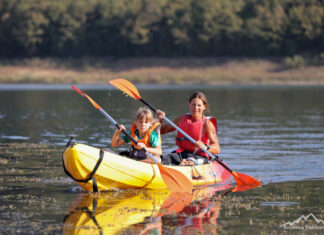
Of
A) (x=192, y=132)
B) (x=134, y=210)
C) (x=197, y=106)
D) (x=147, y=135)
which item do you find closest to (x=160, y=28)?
(x=192, y=132)

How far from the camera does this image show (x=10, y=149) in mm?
16938

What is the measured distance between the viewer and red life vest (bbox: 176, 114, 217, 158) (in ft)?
42.0

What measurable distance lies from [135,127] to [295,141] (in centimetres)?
827

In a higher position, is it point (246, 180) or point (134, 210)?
point (246, 180)

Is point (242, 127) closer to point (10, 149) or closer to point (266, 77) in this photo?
point (10, 149)

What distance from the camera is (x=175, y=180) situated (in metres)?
11.7

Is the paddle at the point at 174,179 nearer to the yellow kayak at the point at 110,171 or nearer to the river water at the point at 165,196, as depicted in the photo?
the yellow kayak at the point at 110,171

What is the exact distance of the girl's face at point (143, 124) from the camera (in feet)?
38.3

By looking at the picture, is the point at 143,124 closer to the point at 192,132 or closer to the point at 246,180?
the point at 192,132

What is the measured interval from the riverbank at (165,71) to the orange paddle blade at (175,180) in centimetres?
4895

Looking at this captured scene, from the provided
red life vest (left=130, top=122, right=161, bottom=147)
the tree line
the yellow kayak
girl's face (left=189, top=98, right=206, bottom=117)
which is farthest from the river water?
the tree line

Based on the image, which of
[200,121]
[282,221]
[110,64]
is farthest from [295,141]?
[110,64]

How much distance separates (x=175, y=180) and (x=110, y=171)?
116 cm

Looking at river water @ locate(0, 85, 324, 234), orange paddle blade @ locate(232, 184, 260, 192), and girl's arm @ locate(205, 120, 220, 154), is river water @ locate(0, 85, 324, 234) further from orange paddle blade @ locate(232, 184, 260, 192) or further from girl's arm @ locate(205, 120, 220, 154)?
girl's arm @ locate(205, 120, 220, 154)
